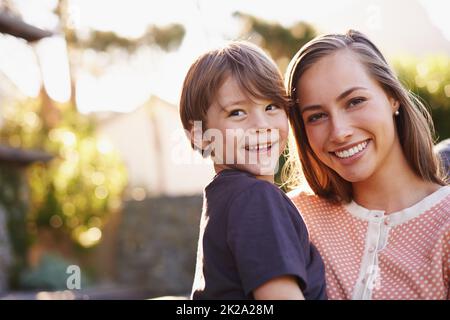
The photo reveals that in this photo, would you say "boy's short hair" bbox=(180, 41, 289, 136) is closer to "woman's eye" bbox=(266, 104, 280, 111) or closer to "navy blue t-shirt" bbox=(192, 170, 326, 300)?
"woman's eye" bbox=(266, 104, 280, 111)

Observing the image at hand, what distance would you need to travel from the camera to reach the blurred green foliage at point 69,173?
11.1m

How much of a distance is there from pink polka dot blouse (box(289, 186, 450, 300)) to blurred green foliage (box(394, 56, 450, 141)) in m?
4.01

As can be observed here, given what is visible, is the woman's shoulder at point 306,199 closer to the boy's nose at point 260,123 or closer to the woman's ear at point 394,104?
the woman's ear at point 394,104

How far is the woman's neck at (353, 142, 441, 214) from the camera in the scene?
2092 mm

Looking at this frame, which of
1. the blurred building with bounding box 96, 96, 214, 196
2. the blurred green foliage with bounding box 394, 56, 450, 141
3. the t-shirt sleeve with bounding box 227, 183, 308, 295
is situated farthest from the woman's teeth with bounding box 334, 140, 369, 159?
the blurred building with bounding box 96, 96, 214, 196

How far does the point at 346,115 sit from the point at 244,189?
0.57m

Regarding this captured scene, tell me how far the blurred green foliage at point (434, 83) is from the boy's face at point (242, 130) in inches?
169

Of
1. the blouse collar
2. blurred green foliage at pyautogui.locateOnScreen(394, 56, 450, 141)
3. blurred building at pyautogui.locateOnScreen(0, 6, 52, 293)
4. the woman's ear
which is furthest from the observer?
blurred building at pyautogui.locateOnScreen(0, 6, 52, 293)

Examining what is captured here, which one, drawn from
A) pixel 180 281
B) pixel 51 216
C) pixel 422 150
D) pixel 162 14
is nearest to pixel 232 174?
pixel 422 150

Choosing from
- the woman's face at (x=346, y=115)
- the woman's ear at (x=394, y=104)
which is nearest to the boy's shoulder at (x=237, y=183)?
the woman's face at (x=346, y=115)

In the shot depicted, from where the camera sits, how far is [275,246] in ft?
4.84

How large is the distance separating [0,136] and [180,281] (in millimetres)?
3674

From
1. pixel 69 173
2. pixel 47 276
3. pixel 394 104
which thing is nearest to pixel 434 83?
pixel 394 104

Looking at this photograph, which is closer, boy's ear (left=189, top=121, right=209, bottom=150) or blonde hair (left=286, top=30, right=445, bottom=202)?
A: boy's ear (left=189, top=121, right=209, bottom=150)
